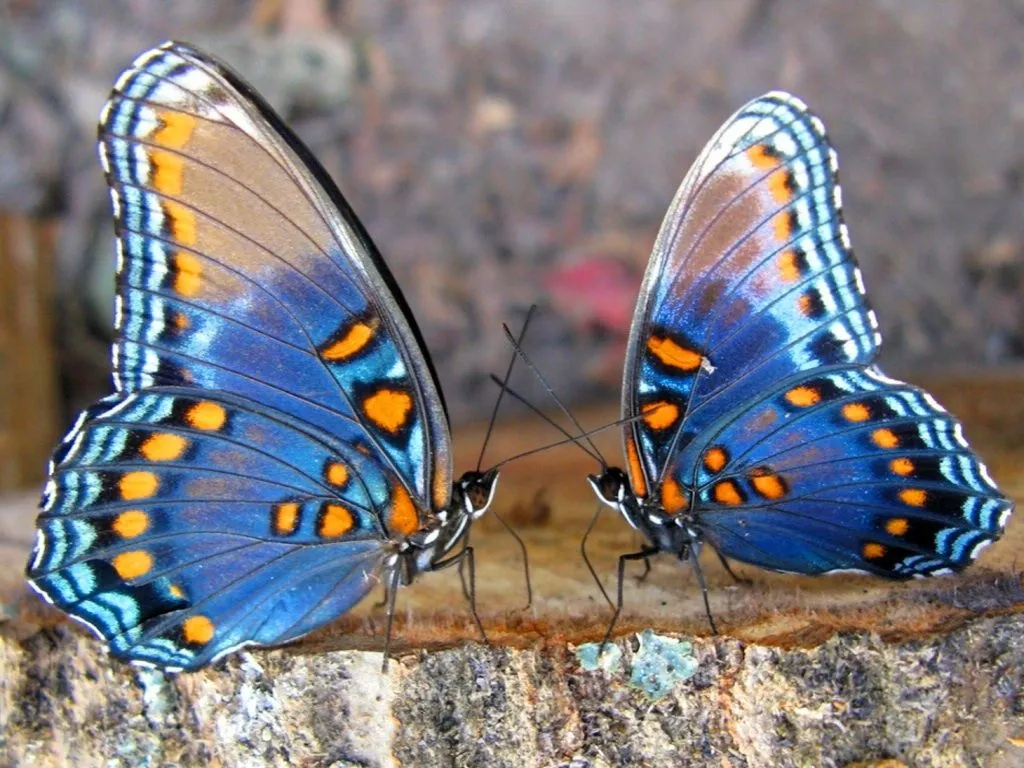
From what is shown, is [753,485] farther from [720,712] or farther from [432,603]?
[432,603]

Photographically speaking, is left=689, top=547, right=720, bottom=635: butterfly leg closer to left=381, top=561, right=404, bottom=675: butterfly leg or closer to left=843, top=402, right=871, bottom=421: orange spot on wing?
left=843, top=402, right=871, bottom=421: orange spot on wing

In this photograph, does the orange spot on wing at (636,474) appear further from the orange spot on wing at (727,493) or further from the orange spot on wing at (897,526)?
the orange spot on wing at (897,526)

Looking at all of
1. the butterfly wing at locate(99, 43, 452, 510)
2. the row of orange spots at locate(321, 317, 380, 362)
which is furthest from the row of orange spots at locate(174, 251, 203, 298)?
the row of orange spots at locate(321, 317, 380, 362)

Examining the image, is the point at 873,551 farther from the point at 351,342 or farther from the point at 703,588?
the point at 351,342

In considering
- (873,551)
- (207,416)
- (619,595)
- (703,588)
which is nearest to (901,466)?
(873,551)

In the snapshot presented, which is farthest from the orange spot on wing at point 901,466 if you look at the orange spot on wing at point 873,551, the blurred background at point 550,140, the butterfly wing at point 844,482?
the blurred background at point 550,140

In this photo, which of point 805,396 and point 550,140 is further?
point 550,140
